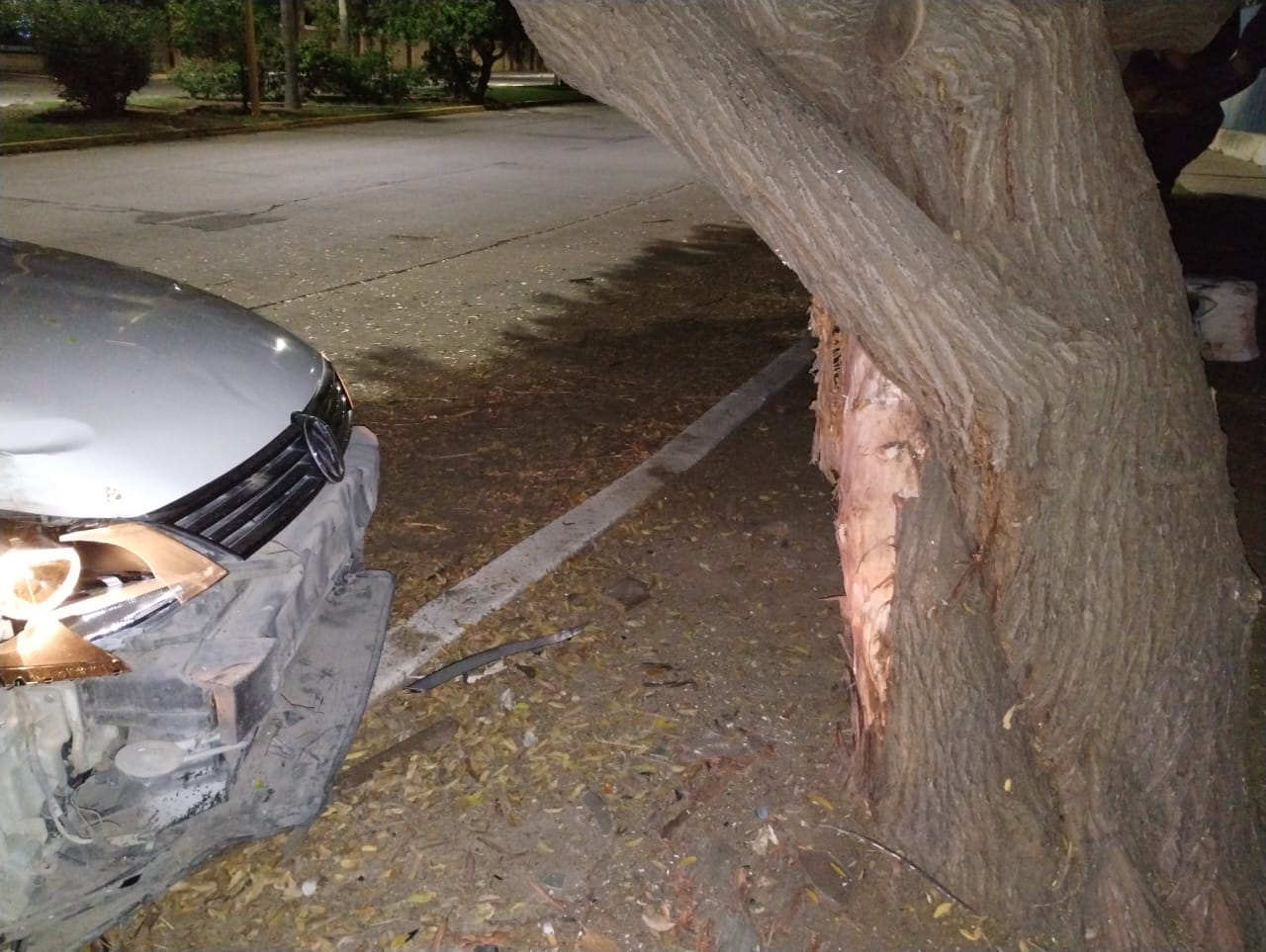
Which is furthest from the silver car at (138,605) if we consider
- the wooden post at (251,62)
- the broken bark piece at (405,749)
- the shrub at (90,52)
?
the wooden post at (251,62)

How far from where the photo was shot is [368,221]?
35.5 feet

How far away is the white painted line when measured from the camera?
351 centimetres

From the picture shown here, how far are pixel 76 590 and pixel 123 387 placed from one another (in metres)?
0.55

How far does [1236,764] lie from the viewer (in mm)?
2584

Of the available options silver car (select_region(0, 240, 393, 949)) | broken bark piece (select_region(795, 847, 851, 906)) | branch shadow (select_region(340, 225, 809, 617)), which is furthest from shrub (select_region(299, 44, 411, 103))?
broken bark piece (select_region(795, 847, 851, 906))

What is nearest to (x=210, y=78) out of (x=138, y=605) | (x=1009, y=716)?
(x=138, y=605)

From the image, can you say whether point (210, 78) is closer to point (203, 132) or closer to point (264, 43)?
point (264, 43)

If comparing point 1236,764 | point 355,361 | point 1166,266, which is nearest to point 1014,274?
point 1166,266

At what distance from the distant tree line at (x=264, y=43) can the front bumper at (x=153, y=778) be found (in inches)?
776

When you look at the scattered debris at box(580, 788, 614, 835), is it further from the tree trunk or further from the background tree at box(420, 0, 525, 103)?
the tree trunk

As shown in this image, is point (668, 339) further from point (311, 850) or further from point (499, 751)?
point (311, 850)

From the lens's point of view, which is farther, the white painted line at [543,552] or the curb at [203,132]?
the curb at [203,132]

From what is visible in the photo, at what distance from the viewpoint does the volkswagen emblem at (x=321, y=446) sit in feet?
9.10

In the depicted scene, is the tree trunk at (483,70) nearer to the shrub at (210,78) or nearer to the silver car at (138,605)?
the shrub at (210,78)
